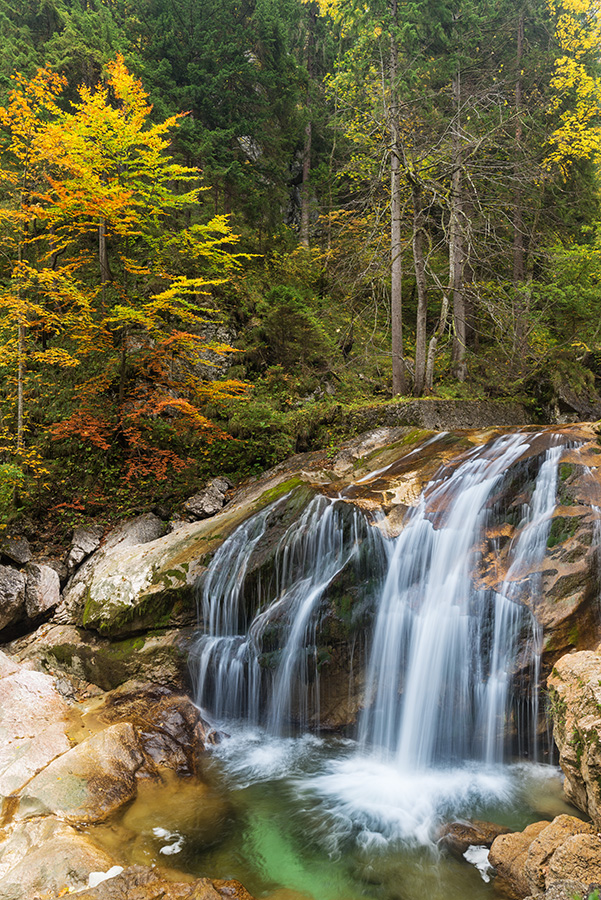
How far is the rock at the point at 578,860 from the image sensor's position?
2.85m

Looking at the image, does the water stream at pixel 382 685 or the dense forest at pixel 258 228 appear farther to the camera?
the dense forest at pixel 258 228

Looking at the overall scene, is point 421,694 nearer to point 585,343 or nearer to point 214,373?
point 214,373

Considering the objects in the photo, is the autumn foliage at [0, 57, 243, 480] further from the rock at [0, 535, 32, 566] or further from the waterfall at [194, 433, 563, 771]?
the waterfall at [194, 433, 563, 771]

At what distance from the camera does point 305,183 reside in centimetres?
1856

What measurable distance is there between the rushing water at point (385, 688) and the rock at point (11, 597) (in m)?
3.00

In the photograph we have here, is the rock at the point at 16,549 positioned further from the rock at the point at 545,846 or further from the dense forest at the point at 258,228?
the rock at the point at 545,846

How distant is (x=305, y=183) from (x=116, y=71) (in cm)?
980

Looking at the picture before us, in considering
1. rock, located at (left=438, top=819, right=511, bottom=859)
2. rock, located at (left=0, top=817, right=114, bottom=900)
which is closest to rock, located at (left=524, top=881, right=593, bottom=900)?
rock, located at (left=438, top=819, right=511, bottom=859)

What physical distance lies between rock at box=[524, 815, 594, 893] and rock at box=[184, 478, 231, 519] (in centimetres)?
670

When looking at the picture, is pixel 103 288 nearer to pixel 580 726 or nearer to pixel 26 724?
pixel 26 724

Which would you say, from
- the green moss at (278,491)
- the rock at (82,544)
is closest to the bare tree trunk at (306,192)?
the green moss at (278,491)

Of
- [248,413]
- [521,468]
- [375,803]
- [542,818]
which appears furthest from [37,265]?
[542,818]

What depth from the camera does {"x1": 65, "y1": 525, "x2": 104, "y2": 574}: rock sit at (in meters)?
8.20

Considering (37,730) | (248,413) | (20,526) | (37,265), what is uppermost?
(37,265)
